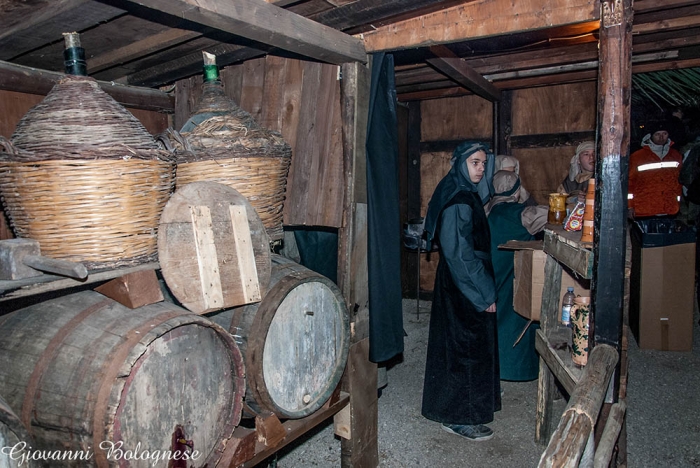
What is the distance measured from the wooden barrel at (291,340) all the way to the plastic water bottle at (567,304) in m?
1.61

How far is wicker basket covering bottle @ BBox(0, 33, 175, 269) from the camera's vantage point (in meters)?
1.70

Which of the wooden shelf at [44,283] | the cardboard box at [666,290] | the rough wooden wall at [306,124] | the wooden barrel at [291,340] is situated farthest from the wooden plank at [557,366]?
the cardboard box at [666,290]

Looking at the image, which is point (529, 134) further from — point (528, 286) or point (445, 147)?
point (528, 286)

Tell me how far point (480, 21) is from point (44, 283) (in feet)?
7.35

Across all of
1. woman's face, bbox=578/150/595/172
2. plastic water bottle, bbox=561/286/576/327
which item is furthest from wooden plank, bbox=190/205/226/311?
woman's face, bbox=578/150/595/172

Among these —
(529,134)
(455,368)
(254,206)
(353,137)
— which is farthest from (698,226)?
(254,206)

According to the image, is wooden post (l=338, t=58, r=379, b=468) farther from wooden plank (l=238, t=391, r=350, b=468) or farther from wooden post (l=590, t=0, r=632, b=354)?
wooden post (l=590, t=0, r=632, b=354)

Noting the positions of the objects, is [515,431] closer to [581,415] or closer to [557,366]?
Result: [557,366]

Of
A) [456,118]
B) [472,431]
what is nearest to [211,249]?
[472,431]

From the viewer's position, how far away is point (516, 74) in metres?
5.11

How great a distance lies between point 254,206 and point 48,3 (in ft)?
3.95

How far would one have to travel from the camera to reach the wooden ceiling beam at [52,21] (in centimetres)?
208

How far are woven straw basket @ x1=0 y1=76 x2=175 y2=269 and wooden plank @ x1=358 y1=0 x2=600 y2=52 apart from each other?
153cm

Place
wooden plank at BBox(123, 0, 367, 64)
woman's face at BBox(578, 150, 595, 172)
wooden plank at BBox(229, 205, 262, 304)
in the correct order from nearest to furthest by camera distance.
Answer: wooden plank at BBox(123, 0, 367, 64) < wooden plank at BBox(229, 205, 262, 304) < woman's face at BBox(578, 150, 595, 172)
